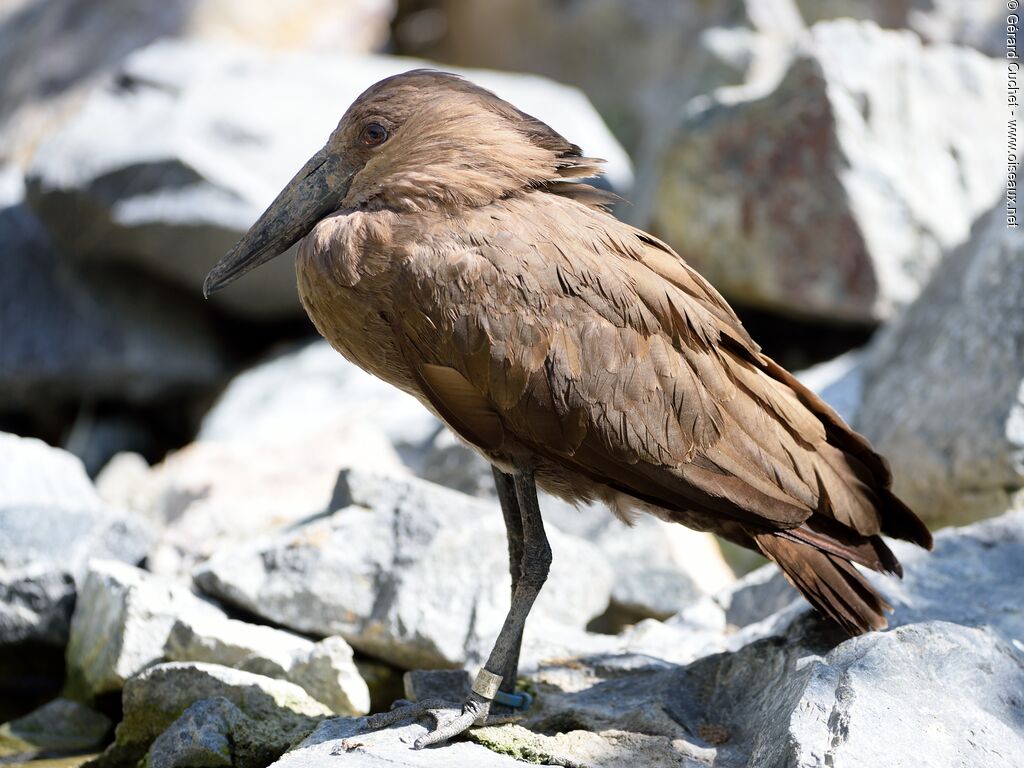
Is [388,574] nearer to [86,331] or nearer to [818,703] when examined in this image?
[818,703]

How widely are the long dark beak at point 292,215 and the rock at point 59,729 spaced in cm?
172

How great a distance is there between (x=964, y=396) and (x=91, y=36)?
9008 millimetres

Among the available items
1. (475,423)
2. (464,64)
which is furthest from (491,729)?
(464,64)

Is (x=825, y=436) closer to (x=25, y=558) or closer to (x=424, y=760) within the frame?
(x=424, y=760)

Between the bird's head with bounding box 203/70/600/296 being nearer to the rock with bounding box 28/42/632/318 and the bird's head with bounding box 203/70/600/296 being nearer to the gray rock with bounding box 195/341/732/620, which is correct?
the gray rock with bounding box 195/341/732/620

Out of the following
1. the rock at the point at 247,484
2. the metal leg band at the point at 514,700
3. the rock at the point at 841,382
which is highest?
the metal leg band at the point at 514,700

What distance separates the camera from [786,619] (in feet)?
14.0

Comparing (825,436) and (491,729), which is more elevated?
(825,436)

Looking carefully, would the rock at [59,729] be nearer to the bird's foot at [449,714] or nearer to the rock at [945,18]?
the bird's foot at [449,714]

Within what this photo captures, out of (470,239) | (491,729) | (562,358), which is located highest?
(470,239)

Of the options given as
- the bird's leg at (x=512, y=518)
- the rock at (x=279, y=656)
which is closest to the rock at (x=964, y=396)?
the bird's leg at (x=512, y=518)

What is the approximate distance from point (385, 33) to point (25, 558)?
9.38m

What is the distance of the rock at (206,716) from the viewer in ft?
12.3

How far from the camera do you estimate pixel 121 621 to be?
4480 mm
